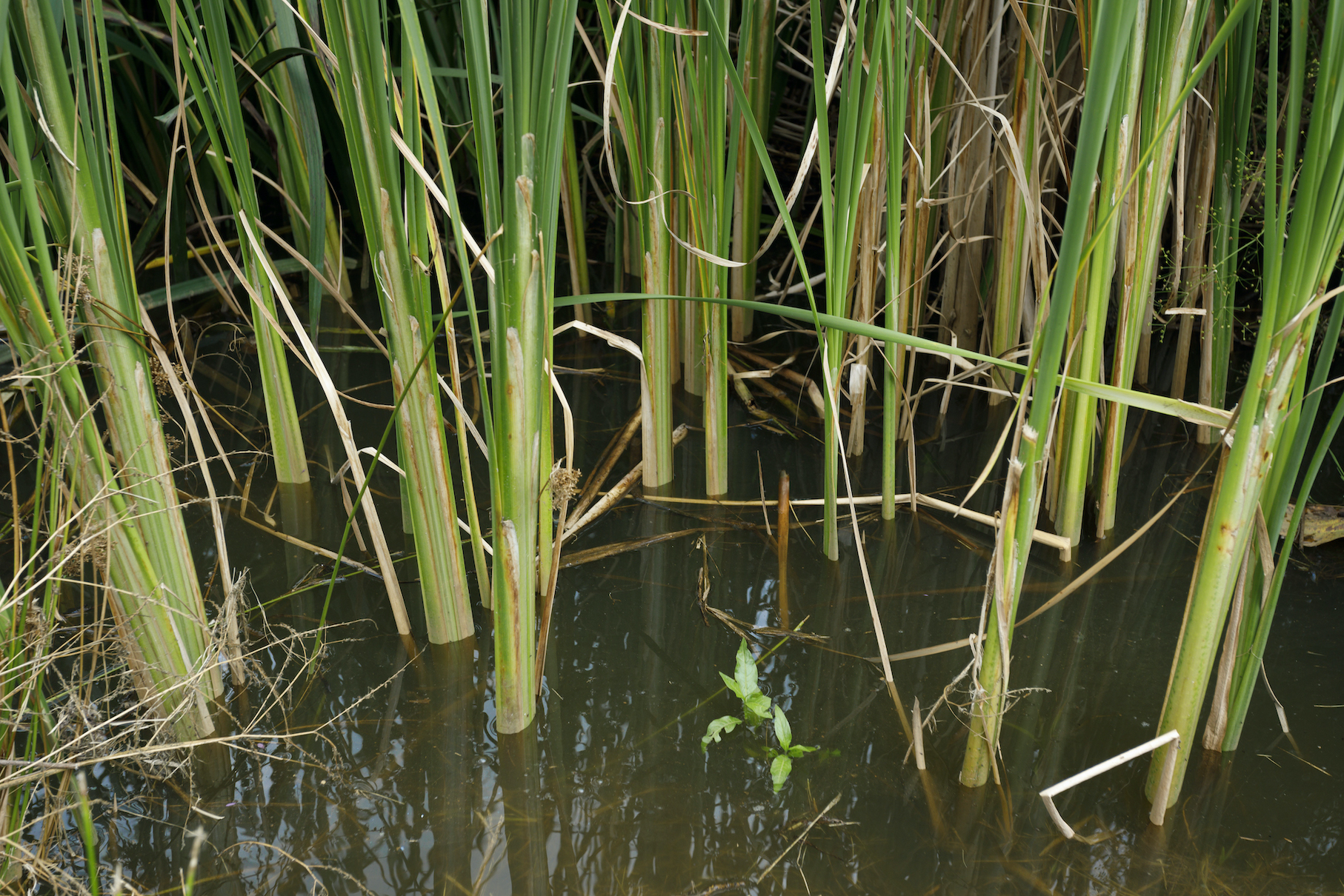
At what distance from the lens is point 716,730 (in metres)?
1.05

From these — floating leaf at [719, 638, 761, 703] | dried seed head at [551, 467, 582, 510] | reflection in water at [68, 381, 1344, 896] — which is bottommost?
reflection in water at [68, 381, 1344, 896]

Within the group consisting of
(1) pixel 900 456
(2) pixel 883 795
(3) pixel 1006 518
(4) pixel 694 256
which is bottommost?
(2) pixel 883 795

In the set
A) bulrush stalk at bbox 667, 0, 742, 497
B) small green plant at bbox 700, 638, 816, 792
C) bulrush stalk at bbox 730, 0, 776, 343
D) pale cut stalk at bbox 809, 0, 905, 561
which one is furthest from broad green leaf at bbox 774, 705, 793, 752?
bulrush stalk at bbox 730, 0, 776, 343

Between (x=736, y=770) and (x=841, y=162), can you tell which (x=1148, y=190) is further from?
(x=736, y=770)

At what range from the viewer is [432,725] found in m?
1.07

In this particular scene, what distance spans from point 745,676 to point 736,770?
0.37 feet

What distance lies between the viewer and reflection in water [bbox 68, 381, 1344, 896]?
89cm

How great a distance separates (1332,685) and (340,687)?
1.15m

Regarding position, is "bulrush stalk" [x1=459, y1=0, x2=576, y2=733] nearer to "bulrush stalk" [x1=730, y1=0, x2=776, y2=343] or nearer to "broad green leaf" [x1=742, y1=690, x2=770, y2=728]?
"broad green leaf" [x1=742, y1=690, x2=770, y2=728]

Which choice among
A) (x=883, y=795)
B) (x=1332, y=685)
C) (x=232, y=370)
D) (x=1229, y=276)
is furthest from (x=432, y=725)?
(x=1229, y=276)

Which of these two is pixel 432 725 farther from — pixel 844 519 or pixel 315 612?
pixel 844 519

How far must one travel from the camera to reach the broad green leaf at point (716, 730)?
1.04m

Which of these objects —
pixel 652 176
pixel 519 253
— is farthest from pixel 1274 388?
pixel 652 176

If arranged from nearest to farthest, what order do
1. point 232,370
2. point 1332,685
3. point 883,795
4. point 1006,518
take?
point 1006,518 → point 883,795 → point 1332,685 → point 232,370
